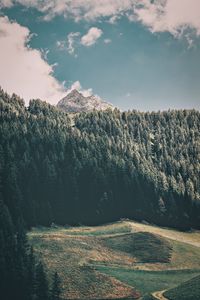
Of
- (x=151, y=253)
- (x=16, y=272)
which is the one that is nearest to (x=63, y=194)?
(x=151, y=253)

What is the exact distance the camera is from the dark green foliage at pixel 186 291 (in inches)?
3583

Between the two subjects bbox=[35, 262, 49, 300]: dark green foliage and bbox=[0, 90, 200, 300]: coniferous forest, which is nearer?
bbox=[35, 262, 49, 300]: dark green foliage

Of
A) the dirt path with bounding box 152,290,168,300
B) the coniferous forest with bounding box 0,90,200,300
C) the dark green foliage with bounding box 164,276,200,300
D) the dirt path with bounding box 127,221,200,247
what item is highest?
the coniferous forest with bounding box 0,90,200,300

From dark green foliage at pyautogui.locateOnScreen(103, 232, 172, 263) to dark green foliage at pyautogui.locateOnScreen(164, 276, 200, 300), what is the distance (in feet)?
72.7

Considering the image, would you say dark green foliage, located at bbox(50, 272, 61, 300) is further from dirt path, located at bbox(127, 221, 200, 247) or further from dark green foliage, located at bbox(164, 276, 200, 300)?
dirt path, located at bbox(127, 221, 200, 247)

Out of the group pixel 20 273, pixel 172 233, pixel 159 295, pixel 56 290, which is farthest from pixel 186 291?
pixel 172 233

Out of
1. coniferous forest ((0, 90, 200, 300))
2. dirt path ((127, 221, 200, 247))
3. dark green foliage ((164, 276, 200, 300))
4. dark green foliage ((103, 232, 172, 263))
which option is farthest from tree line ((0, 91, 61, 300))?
dirt path ((127, 221, 200, 247))

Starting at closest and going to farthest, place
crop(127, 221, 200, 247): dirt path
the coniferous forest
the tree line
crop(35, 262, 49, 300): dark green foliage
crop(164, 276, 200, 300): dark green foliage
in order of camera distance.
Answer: crop(35, 262, 49, 300): dark green foliage < the tree line < crop(164, 276, 200, 300): dark green foliage < crop(127, 221, 200, 247): dirt path < the coniferous forest

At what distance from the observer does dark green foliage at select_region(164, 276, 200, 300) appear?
299 ft

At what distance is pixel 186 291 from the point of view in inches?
3733

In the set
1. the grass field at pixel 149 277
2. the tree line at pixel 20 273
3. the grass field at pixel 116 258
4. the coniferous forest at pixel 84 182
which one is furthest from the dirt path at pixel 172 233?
the tree line at pixel 20 273

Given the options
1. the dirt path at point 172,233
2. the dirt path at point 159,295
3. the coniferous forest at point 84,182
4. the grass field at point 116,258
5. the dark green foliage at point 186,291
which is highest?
the coniferous forest at point 84,182

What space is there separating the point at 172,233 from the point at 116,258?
1478 inches

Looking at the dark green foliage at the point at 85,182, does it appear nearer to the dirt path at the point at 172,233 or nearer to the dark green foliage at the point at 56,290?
the dirt path at the point at 172,233
